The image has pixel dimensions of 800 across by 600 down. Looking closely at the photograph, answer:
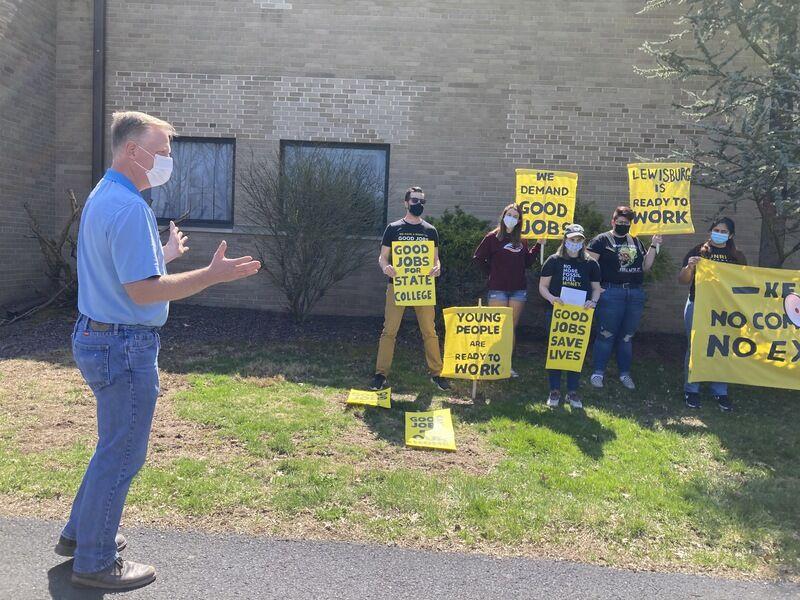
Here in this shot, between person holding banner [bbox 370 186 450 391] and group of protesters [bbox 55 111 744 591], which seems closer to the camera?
group of protesters [bbox 55 111 744 591]

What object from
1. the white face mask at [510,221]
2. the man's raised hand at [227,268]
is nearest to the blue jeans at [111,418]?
the man's raised hand at [227,268]

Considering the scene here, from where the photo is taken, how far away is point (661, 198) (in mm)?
7520

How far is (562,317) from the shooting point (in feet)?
21.9

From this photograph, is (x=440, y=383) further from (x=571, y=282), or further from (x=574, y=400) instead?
(x=571, y=282)

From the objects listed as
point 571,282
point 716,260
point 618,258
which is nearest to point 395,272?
point 571,282

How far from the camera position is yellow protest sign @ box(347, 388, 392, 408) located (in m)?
6.19

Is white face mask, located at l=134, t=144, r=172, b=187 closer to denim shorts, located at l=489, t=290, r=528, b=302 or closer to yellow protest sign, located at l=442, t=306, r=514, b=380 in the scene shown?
yellow protest sign, located at l=442, t=306, r=514, b=380

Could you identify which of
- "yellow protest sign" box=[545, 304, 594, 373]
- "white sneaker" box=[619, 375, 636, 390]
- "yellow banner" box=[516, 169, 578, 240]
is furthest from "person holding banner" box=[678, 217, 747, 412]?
"yellow banner" box=[516, 169, 578, 240]

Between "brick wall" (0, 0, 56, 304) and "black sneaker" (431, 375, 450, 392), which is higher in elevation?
"brick wall" (0, 0, 56, 304)

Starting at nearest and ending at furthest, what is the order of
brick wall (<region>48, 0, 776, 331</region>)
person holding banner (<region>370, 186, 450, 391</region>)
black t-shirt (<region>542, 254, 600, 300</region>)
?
black t-shirt (<region>542, 254, 600, 300</region>) < person holding banner (<region>370, 186, 450, 391</region>) < brick wall (<region>48, 0, 776, 331</region>)

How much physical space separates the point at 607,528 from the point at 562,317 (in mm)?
2889

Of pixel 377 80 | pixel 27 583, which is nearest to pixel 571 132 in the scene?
pixel 377 80

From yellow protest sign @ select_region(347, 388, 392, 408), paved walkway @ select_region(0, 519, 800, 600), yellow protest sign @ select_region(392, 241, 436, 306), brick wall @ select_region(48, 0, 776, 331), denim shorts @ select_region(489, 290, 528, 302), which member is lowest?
paved walkway @ select_region(0, 519, 800, 600)

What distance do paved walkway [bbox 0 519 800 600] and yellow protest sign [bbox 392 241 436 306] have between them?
129 inches
